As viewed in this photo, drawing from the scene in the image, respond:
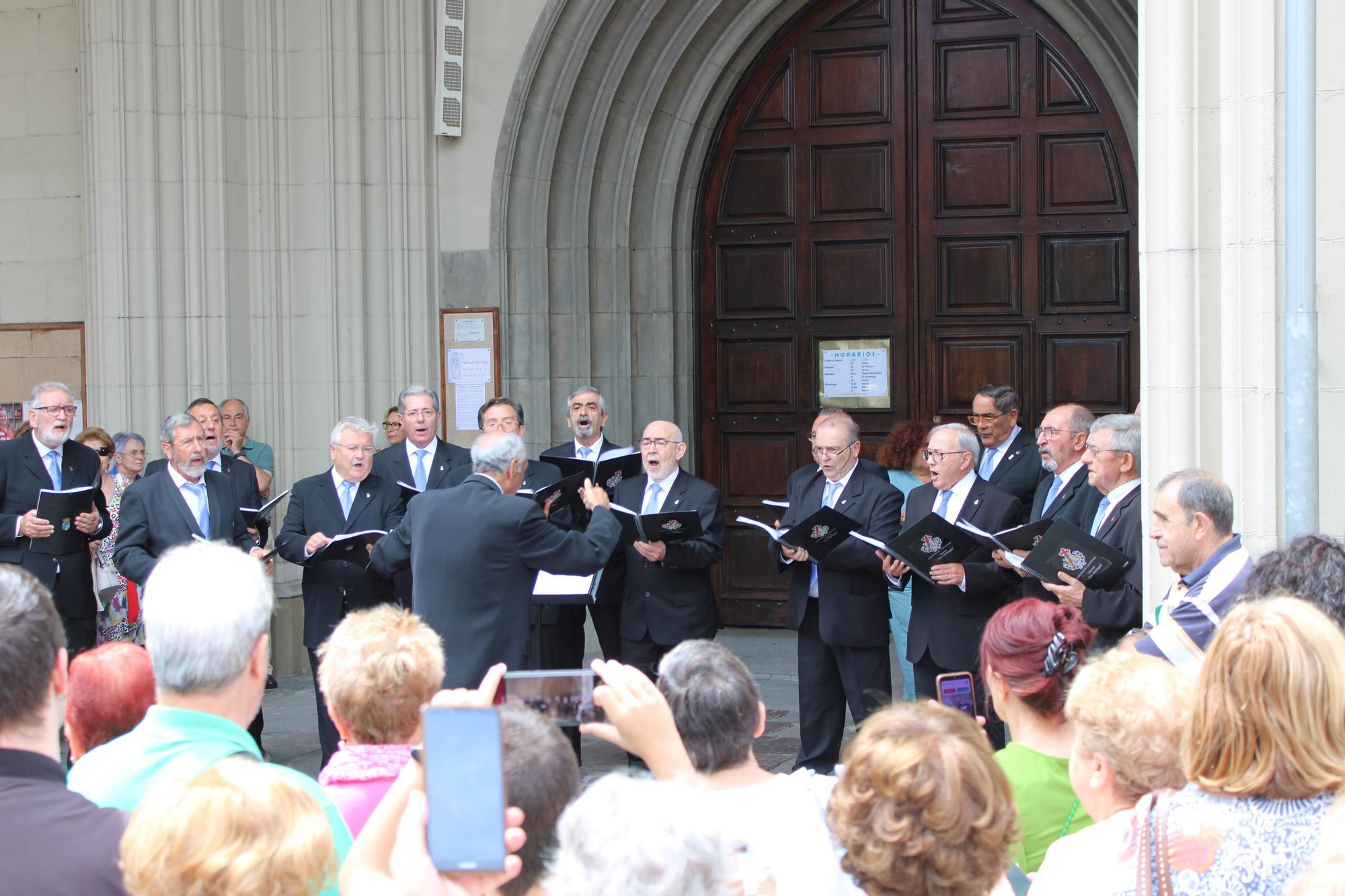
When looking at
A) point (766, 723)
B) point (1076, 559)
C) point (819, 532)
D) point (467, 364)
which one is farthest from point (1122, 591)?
point (467, 364)

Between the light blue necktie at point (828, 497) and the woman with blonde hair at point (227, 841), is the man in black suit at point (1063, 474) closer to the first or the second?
the light blue necktie at point (828, 497)

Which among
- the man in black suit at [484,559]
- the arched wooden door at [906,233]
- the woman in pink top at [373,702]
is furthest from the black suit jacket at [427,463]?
the woman in pink top at [373,702]

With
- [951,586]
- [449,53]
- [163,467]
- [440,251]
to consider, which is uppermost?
[449,53]

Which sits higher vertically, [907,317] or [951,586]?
[907,317]

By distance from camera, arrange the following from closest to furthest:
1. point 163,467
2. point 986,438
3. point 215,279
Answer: point 163,467 < point 986,438 < point 215,279

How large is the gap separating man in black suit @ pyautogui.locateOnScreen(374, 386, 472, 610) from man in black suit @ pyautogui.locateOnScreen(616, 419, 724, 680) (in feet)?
3.52

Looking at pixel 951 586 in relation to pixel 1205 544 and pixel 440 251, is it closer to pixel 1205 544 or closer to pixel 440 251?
pixel 1205 544

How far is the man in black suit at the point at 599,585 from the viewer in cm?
727

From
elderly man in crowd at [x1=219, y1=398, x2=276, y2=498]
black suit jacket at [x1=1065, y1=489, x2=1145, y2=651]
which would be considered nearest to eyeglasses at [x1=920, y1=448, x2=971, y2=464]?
black suit jacket at [x1=1065, y1=489, x2=1145, y2=651]

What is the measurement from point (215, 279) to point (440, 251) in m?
1.44

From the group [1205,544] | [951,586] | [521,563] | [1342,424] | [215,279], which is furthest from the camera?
[215,279]

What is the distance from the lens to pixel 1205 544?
443 centimetres

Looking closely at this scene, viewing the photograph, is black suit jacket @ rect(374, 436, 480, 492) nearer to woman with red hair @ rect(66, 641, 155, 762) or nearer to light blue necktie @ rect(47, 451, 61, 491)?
light blue necktie @ rect(47, 451, 61, 491)

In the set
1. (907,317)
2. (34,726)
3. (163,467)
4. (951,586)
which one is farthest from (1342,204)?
(163,467)
